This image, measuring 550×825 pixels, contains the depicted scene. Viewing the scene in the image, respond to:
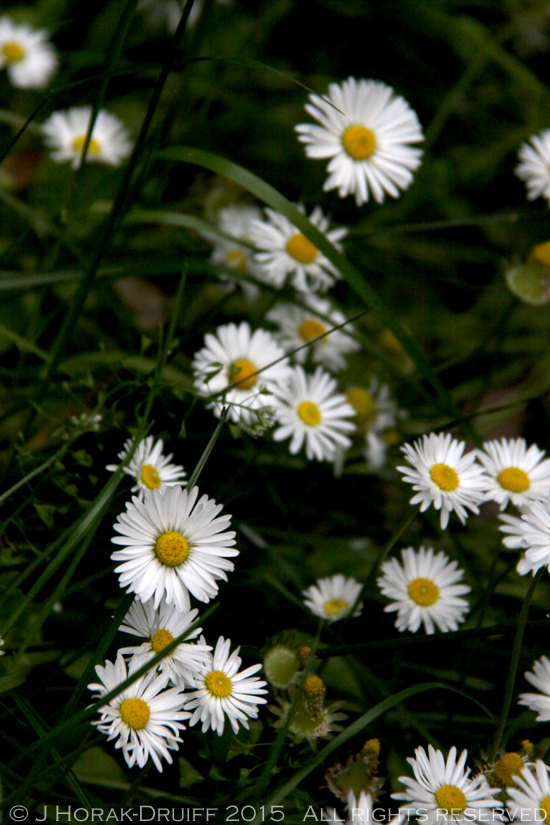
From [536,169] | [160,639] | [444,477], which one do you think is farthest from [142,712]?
[536,169]

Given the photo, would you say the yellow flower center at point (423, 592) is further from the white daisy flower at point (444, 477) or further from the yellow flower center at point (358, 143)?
the yellow flower center at point (358, 143)

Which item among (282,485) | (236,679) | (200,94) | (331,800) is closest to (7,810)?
(236,679)

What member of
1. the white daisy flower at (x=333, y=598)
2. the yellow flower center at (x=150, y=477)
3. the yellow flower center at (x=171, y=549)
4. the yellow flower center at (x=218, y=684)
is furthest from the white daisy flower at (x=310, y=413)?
the yellow flower center at (x=218, y=684)

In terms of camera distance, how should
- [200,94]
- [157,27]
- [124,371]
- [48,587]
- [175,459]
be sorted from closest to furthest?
[48,587] < [175,459] < [124,371] < [200,94] < [157,27]

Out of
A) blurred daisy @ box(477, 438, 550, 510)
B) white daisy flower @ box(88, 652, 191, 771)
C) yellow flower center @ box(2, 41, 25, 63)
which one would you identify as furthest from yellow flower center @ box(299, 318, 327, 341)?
yellow flower center @ box(2, 41, 25, 63)

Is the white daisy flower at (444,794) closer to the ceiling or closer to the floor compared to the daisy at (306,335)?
closer to the floor

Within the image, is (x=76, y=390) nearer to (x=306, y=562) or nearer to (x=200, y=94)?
(x=306, y=562)

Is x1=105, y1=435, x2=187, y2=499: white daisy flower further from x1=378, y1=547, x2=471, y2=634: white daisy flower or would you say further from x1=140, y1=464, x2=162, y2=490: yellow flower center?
x1=378, y1=547, x2=471, y2=634: white daisy flower
